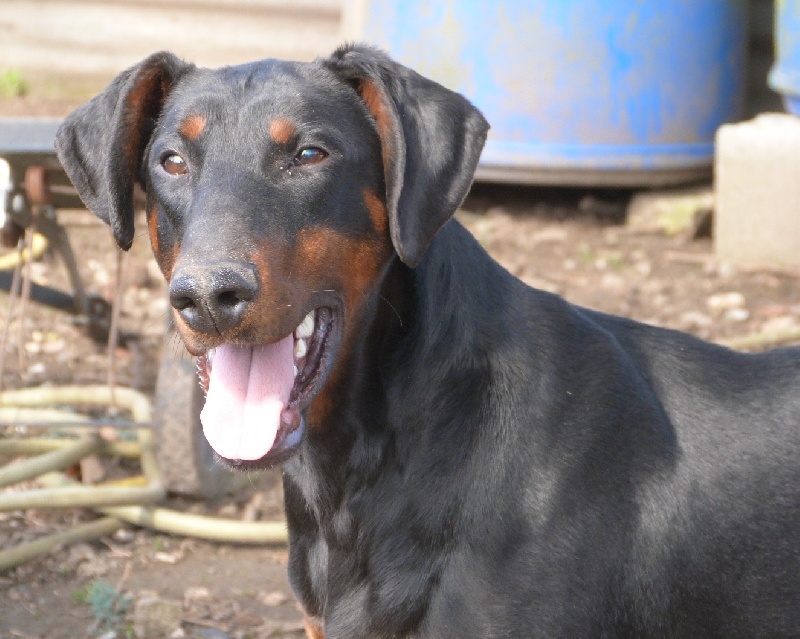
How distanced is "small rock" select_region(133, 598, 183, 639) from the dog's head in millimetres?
1230

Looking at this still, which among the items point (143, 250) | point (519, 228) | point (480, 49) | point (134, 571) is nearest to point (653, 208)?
point (519, 228)

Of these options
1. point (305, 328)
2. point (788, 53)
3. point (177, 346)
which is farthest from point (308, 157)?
point (788, 53)

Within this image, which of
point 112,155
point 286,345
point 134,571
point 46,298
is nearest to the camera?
point 286,345

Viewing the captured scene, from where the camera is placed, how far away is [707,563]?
9.29 ft

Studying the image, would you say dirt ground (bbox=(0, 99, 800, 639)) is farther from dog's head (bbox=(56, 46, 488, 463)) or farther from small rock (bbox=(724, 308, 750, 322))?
dog's head (bbox=(56, 46, 488, 463))

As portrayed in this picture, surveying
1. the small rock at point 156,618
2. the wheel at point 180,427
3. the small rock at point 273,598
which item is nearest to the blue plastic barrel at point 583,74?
the wheel at point 180,427

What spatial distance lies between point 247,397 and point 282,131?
23.6 inches

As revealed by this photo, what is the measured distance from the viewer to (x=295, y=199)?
2.62 m

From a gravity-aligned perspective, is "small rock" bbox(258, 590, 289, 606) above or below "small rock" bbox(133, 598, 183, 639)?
below

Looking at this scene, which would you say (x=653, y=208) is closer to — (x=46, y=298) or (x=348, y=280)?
(x=46, y=298)

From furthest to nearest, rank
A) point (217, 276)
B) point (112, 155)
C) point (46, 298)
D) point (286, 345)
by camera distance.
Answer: point (46, 298), point (112, 155), point (286, 345), point (217, 276)

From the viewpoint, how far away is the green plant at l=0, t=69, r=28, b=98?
8648 mm

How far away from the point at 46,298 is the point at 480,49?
2.94 m

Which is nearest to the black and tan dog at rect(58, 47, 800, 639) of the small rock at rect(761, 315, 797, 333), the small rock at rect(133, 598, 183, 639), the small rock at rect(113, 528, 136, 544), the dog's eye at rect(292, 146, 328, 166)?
the dog's eye at rect(292, 146, 328, 166)
